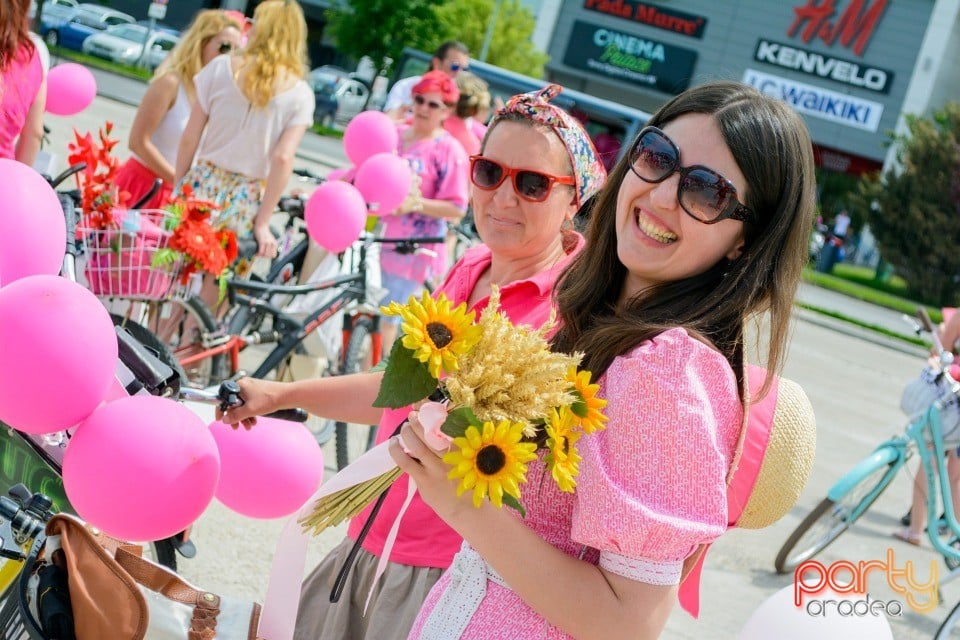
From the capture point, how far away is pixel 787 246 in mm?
1749

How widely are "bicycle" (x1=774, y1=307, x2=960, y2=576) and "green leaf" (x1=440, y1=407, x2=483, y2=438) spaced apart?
4.58 meters

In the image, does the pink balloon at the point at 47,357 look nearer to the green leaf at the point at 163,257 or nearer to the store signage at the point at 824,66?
the green leaf at the point at 163,257

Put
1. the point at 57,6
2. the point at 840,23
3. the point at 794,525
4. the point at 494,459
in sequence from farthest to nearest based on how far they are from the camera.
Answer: the point at 840,23 → the point at 57,6 → the point at 794,525 → the point at 494,459

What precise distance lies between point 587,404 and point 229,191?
14.1ft

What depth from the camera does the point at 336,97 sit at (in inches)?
1280

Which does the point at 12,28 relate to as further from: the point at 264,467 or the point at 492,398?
the point at 492,398

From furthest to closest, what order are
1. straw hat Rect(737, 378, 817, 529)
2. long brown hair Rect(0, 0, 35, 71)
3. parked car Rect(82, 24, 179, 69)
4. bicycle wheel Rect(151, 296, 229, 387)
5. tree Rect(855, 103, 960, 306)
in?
tree Rect(855, 103, 960, 306)
parked car Rect(82, 24, 179, 69)
bicycle wheel Rect(151, 296, 229, 387)
long brown hair Rect(0, 0, 35, 71)
straw hat Rect(737, 378, 817, 529)

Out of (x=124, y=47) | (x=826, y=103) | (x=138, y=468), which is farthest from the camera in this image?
(x=826, y=103)

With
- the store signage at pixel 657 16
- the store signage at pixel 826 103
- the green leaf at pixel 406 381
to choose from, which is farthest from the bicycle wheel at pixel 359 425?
the store signage at pixel 657 16

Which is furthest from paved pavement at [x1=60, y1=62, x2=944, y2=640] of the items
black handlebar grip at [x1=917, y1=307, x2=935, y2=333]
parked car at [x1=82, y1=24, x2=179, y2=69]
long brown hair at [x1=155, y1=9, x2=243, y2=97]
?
parked car at [x1=82, y1=24, x2=179, y2=69]

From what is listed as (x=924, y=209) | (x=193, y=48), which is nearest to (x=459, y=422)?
(x=193, y=48)

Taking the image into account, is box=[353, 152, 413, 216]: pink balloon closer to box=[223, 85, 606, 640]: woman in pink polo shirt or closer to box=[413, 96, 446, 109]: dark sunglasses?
box=[413, 96, 446, 109]: dark sunglasses

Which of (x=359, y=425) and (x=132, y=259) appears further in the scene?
(x=359, y=425)

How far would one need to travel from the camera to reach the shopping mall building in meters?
43.1
